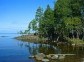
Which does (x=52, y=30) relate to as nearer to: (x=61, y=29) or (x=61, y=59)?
(x=61, y=29)

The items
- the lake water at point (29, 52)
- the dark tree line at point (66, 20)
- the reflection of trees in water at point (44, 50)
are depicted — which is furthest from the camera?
the dark tree line at point (66, 20)

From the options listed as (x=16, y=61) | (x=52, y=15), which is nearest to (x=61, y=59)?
(x=16, y=61)

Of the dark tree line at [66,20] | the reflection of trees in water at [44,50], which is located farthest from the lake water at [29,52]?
the dark tree line at [66,20]

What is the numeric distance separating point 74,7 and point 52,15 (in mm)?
18248

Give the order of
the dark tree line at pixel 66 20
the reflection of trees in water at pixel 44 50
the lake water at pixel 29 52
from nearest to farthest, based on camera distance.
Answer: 1. the lake water at pixel 29 52
2. the reflection of trees in water at pixel 44 50
3. the dark tree line at pixel 66 20

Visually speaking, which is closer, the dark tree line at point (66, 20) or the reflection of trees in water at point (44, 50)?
the reflection of trees in water at point (44, 50)

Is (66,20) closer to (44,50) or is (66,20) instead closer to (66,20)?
(66,20)

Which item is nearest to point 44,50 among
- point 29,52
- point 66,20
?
point 29,52

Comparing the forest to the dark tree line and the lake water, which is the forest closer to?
the dark tree line

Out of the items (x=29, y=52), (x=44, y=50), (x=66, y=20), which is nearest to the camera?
(x=29, y=52)

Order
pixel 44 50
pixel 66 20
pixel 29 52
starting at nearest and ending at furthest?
pixel 29 52 < pixel 44 50 < pixel 66 20

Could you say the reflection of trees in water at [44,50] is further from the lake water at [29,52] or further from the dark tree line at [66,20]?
the dark tree line at [66,20]

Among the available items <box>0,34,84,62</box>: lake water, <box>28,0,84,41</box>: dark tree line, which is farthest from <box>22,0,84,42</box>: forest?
<box>0,34,84,62</box>: lake water

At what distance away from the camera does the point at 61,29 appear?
322 ft
